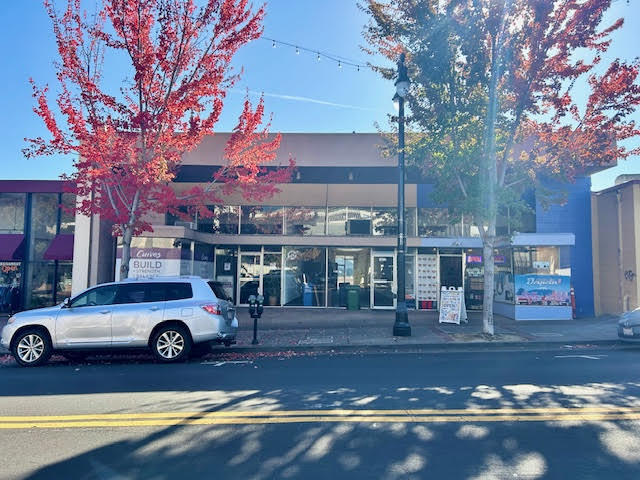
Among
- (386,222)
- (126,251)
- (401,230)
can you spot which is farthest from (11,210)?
(401,230)

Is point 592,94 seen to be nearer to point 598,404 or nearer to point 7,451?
point 598,404

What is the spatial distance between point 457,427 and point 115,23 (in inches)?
457

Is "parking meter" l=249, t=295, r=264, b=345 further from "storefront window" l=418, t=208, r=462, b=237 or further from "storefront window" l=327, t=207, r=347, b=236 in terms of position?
"storefront window" l=418, t=208, r=462, b=237

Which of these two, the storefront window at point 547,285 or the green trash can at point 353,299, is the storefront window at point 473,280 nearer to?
the storefront window at point 547,285

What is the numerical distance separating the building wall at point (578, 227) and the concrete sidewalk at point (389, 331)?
3.48 feet

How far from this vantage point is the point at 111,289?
9.41m

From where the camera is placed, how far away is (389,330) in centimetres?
1298

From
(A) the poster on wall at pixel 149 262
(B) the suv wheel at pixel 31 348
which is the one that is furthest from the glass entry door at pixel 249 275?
(B) the suv wheel at pixel 31 348

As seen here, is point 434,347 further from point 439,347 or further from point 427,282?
point 427,282

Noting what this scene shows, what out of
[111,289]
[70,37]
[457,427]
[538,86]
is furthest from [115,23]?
[457,427]

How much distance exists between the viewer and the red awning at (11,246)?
16.8 m

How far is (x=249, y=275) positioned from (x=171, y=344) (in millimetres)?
9686

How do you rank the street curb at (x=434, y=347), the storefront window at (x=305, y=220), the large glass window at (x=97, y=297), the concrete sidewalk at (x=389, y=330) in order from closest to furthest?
the large glass window at (x=97, y=297) → the street curb at (x=434, y=347) → the concrete sidewalk at (x=389, y=330) → the storefront window at (x=305, y=220)

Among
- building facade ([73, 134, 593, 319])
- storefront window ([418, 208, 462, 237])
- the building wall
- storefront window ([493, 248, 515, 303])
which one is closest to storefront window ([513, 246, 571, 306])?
building facade ([73, 134, 593, 319])
